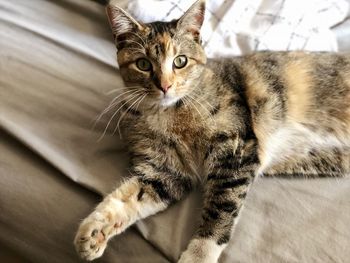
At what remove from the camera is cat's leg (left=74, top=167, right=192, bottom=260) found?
34.9 inches

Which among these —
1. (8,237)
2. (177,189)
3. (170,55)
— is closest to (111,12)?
(170,55)

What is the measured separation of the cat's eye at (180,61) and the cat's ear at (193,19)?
0.07m

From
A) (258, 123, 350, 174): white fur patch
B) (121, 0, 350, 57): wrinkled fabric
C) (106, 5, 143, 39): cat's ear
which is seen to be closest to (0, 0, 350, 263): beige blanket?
(258, 123, 350, 174): white fur patch

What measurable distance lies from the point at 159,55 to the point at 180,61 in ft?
0.21

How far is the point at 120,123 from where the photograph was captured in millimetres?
1149

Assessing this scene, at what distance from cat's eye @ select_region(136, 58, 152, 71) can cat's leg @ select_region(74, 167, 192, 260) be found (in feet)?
0.86

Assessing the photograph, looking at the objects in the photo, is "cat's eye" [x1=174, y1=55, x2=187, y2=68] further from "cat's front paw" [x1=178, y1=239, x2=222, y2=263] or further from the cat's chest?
"cat's front paw" [x1=178, y1=239, x2=222, y2=263]

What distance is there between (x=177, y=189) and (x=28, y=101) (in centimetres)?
50

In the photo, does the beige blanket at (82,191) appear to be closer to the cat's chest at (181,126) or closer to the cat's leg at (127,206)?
the cat's leg at (127,206)

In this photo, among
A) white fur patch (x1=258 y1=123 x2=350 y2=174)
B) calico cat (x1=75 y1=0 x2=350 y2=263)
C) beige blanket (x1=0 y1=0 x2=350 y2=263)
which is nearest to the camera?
beige blanket (x1=0 y1=0 x2=350 y2=263)

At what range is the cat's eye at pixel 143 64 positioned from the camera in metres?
1.04

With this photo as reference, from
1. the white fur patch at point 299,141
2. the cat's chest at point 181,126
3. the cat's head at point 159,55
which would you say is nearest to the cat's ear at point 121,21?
the cat's head at point 159,55

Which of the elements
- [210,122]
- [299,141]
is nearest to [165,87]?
[210,122]

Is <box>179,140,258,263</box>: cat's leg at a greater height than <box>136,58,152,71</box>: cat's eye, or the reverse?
<box>136,58,152,71</box>: cat's eye
